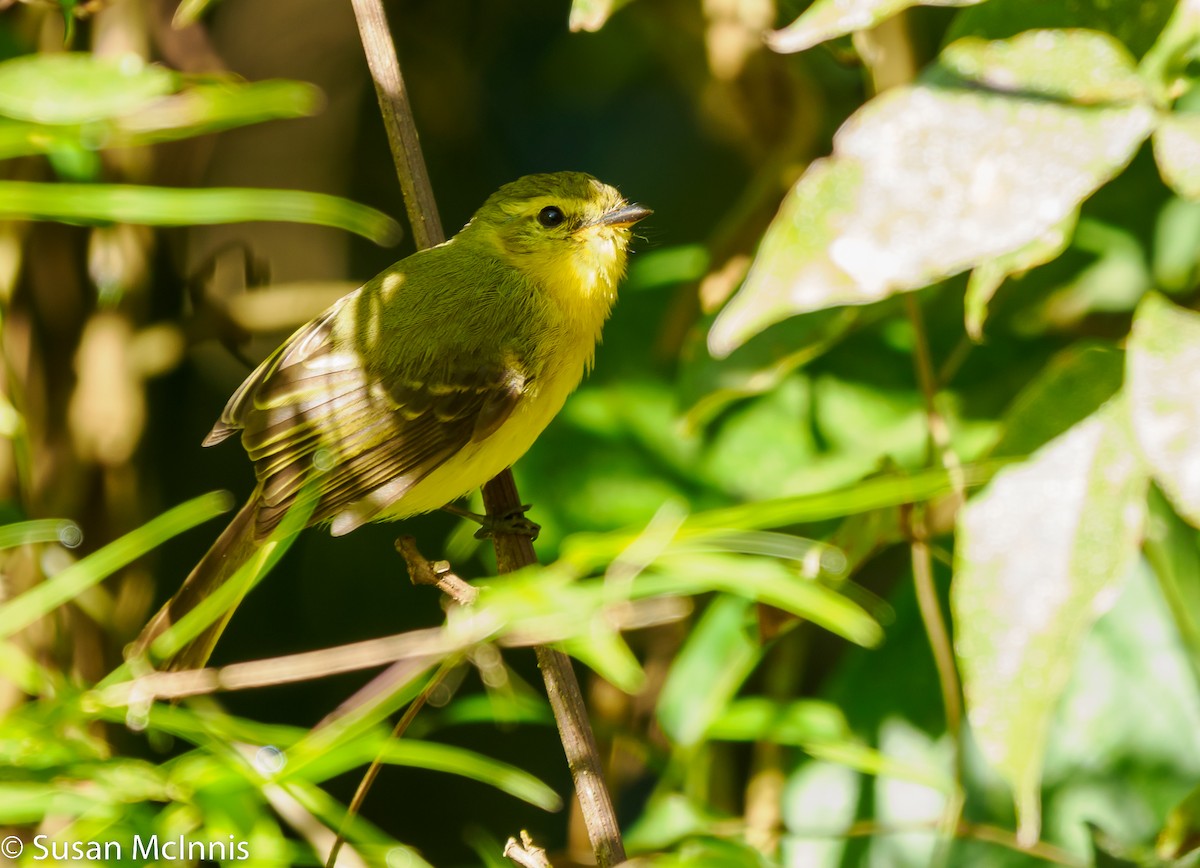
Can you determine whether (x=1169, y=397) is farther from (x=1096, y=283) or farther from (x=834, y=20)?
(x=1096, y=283)

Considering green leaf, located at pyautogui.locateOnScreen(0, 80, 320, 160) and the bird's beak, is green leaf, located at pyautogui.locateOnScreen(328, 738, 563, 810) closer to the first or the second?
green leaf, located at pyautogui.locateOnScreen(0, 80, 320, 160)

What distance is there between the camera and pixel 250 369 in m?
2.68

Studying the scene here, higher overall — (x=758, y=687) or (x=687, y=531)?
(x=687, y=531)

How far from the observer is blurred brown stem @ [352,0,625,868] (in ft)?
3.88

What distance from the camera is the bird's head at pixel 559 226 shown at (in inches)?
89.0

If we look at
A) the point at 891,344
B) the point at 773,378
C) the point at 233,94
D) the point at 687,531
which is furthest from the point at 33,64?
the point at 891,344

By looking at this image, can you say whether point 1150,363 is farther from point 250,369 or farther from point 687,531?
point 250,369

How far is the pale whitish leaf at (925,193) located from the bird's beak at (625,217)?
1404 mm

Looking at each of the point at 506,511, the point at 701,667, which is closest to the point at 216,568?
the point at 506,511

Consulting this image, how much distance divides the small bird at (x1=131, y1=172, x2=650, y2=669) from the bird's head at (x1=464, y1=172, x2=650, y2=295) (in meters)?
0.03

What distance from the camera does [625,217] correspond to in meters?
2.25

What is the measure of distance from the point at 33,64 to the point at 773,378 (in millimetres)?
987

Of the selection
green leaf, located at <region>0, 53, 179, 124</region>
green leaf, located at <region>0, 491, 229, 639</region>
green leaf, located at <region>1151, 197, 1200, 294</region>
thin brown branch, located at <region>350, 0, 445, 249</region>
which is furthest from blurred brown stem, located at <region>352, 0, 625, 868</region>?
green leaf, located at <region>1151, 197, 1200, 294</region>

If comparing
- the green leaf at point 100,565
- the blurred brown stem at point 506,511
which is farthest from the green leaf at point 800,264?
the blurred brown stem at point 506,511
